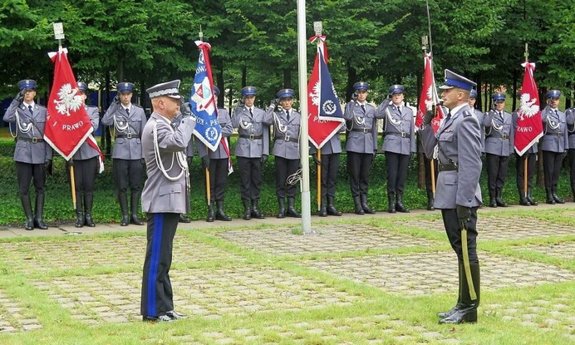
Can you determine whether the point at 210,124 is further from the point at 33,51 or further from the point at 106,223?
the point at 33,51

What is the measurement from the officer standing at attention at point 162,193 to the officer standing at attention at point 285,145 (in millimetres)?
7808

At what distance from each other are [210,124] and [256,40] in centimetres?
329

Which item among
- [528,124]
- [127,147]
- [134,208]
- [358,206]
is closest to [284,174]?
[358,206]

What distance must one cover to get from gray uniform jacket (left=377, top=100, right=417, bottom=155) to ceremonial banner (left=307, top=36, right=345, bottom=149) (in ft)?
2.75

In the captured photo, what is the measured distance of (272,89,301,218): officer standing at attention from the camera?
1616cm

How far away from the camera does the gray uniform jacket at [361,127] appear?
54.2 feet

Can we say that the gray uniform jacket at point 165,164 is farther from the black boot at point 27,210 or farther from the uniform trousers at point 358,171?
the uniform trousers at point 358,171

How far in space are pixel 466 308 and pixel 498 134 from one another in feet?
33.3

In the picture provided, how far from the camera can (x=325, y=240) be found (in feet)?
43.0

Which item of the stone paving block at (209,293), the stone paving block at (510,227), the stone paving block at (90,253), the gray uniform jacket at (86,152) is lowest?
the stone paving block at (209,293)

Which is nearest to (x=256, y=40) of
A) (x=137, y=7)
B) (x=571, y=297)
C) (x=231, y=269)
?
(x=137, y=7)

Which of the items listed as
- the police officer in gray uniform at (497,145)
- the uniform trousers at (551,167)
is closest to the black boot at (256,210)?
the police officer in gray uniform at (497,145)

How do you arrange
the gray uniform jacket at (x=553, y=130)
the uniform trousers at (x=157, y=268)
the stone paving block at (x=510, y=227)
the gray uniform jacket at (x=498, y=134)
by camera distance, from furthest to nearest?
1. the gray uniform jacket at (x=553, y=130)
2. the gray uniform jacket at (x=498, y=134)
3. the stone paving block at (x=510, y=227)
4. the uniform trousers at (x=157, y=268)

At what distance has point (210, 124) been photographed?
1552 centimetres
